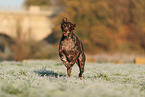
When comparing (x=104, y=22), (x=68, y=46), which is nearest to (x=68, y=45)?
(x=68, y=46)

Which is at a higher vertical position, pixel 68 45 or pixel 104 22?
pixel 104 22

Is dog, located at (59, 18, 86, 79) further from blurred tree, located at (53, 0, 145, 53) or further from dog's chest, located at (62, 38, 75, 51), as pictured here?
blurred tree, located at (53, 0, 145, 53)

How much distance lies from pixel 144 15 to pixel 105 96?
50937 millimetres

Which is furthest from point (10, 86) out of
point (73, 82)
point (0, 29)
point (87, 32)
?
point (0, 29)

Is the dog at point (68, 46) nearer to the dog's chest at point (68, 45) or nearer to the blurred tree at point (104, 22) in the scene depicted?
the dog's chest at point (68, 45)

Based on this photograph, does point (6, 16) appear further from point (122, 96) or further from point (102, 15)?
point (122, 96)

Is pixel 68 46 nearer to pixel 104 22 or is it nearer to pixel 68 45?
pixel 68 45

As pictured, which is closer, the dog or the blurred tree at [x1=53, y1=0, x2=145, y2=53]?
the dog

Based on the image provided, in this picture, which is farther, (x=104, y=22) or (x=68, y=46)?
(x=104, y=22)

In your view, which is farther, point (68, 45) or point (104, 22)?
point (104, 22)

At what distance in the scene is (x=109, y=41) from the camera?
4969 cm

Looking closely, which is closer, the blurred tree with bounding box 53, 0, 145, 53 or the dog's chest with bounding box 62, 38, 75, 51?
the dog's chest with bounding box 62, 38, 75, 51

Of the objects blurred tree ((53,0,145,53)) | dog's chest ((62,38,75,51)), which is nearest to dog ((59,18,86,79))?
dog's chest ((62,38,75,51))

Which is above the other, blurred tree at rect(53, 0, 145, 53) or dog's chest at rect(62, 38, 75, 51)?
blurred tree at rect(53, 0, 145, 53)
